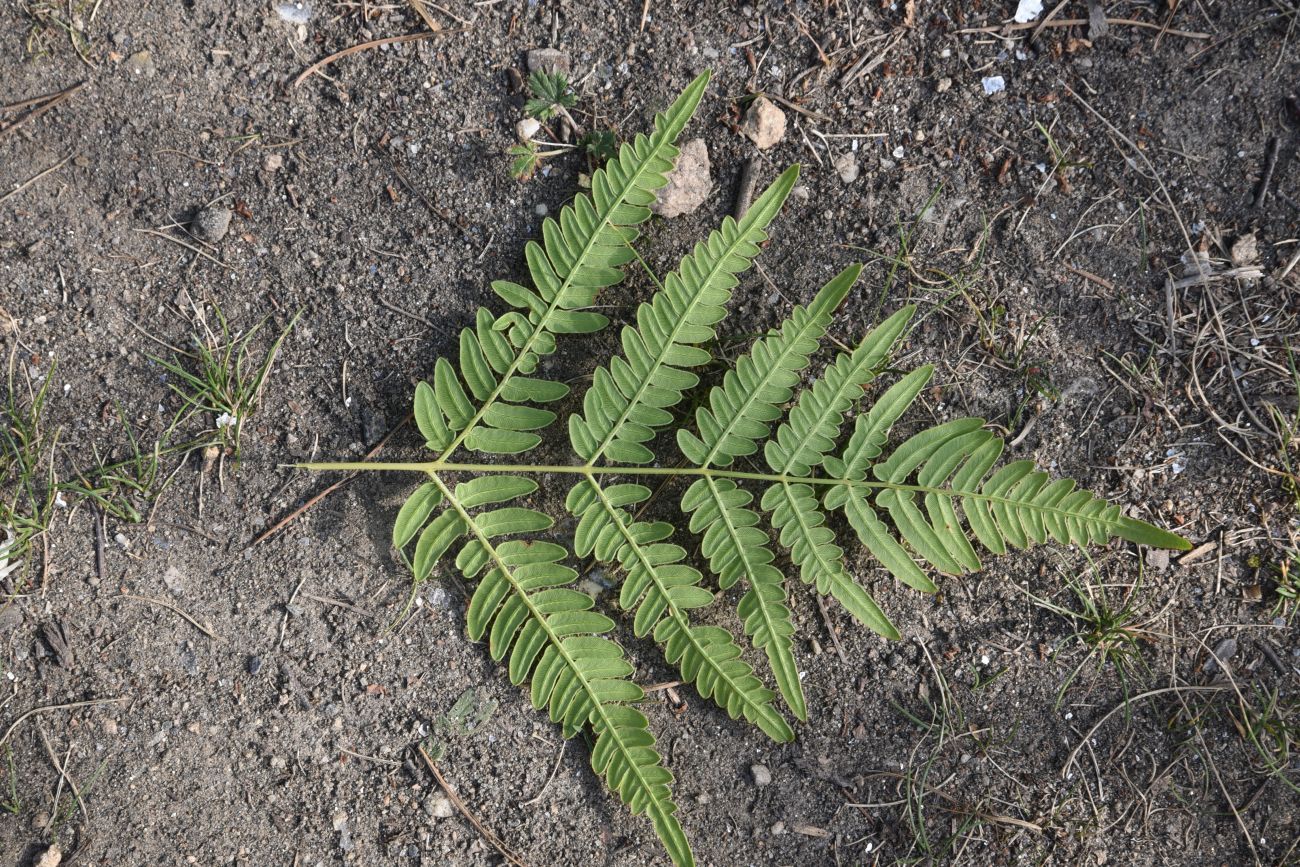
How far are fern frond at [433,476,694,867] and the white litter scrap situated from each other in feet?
7.44

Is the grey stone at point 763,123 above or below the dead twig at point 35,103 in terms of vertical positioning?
above

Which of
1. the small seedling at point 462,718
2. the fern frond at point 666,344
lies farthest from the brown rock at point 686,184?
the small seedling at point 462,718

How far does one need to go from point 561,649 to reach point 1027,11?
8.50 ft

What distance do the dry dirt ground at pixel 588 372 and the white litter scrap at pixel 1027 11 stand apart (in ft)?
0.18

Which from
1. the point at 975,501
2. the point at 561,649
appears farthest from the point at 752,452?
the point at 561,649

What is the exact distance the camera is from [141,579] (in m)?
3.15

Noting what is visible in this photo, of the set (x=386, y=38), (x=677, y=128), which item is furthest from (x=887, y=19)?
(x=386, y=38)

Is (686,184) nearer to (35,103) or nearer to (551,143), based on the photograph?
(551,143)

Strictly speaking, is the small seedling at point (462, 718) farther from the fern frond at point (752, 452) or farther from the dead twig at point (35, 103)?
the dead twig at point (35, 103)

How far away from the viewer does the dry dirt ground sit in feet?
10.3

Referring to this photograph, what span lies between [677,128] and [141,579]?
7.40 ft

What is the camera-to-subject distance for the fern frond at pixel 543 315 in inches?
113

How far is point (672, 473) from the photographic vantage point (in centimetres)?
298

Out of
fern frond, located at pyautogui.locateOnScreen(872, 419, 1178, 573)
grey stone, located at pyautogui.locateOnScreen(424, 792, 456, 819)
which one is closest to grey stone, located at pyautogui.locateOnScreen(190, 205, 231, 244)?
grey stone, located at pyautogui.locateOnScreen(424, 792, 456, 819)
